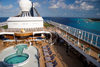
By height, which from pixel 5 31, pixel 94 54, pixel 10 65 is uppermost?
pixel 5 31

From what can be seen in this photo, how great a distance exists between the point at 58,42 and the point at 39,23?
251 inches

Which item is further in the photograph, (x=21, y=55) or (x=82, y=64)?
(x=21, y=55)

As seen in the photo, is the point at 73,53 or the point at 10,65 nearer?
the point at 10,65

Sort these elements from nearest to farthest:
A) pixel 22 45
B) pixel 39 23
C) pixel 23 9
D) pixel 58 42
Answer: pixel 22 45 → pixel 58 42 → pixel 39 23 → pixel 23 9

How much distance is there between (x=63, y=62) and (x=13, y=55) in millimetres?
6390

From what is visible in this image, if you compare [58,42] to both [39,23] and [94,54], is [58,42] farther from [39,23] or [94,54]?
[94,54]

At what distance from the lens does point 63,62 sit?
797 cm

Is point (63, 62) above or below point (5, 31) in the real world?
below

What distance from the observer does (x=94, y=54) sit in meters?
5.84

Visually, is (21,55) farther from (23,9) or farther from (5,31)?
(23,9)

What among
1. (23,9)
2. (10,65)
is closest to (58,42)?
(10,65)

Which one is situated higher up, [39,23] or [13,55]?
[39,23]

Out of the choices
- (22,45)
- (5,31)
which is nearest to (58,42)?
(22,45)

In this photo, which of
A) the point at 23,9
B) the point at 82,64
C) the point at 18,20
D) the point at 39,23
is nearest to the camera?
the point at 82,64
